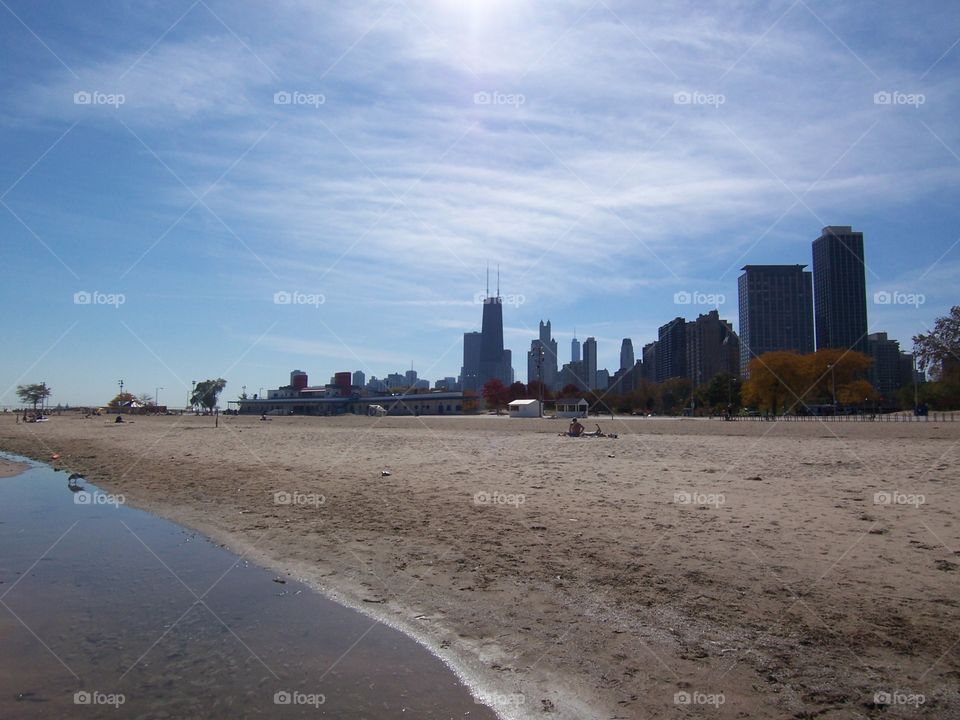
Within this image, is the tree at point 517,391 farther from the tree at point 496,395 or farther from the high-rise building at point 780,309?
the high-rise building at point 780,309

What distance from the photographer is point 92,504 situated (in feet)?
56.1

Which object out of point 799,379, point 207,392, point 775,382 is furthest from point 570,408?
point 207,392

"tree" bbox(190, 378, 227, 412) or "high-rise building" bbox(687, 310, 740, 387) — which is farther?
"tree" bbox(190, 378, 227, 412)

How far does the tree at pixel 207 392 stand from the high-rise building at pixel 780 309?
476 feet

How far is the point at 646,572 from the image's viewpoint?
28.6 ft

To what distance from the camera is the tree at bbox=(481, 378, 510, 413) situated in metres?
154

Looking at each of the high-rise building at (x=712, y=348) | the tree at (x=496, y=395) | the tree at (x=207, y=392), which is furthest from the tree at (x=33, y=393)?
the high-rise building at (x=712, y=348)

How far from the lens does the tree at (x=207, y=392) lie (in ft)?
623

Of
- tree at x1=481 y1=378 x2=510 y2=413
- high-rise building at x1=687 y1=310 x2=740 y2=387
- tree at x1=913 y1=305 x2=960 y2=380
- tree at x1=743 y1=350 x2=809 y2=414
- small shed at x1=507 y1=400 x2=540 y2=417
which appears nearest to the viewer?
tree at x1=913 y1=305 x2=960 y2=380

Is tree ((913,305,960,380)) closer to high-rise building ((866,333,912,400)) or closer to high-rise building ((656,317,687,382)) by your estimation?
high-rise building ((866,333,912,400))

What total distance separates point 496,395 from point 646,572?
14628 cm

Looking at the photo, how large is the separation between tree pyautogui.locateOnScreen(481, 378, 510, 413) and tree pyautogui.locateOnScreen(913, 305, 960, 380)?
312 ft

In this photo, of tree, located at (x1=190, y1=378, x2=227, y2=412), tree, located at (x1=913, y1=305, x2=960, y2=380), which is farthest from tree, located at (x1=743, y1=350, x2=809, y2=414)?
tree, located at (x1=190, y1=378, x2=227, y2=412)

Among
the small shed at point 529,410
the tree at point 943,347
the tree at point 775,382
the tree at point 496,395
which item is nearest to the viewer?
the tree at point 943,347
